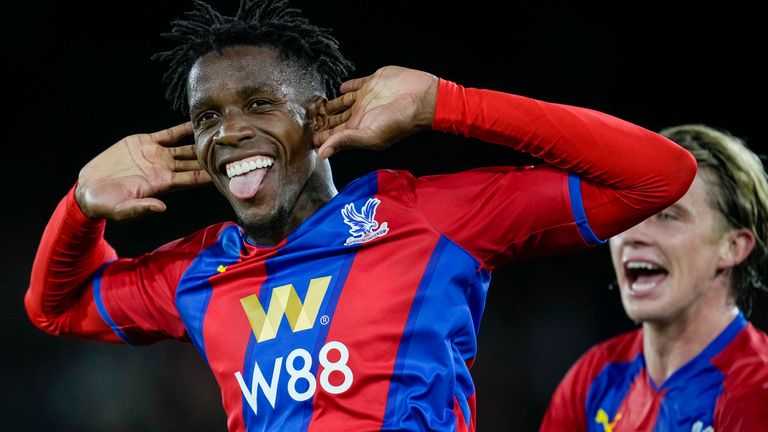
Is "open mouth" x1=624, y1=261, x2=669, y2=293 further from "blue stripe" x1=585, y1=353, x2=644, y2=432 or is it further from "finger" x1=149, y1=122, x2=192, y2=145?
"finger" x1=149, y1=122, x2=192, y2=145

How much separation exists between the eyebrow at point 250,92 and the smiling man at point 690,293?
1551 mm

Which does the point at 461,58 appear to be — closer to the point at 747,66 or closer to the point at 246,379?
the point at 747,66

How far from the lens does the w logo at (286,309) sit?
7.39ft

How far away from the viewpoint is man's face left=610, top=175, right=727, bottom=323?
3.27 metres

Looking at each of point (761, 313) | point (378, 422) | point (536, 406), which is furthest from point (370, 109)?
point (761, 313)

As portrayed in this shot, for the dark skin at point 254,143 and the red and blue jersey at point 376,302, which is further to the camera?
the dark skin at point 254,143

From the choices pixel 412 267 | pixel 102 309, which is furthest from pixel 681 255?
pixel 102 309

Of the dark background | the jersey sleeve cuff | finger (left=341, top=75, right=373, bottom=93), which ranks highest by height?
the jersey sleeve cuff

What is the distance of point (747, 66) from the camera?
6.07 m

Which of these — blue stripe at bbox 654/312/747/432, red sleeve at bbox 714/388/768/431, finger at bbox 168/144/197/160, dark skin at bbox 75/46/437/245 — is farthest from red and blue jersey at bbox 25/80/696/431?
blue stripe at bbox 654/312/747/432

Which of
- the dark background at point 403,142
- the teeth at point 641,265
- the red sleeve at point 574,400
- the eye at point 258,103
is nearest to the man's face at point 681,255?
the teeth at point 641,265

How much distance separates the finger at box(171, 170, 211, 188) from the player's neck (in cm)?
176

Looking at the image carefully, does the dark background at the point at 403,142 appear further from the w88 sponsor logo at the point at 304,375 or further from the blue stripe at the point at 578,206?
the blue stripe at the point at 578,206

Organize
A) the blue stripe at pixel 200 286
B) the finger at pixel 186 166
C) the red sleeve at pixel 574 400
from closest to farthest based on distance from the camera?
the blue stripe at pixel 200 286 < the finger at pixel 186 166 < the red sleeve at pixel 574 400
